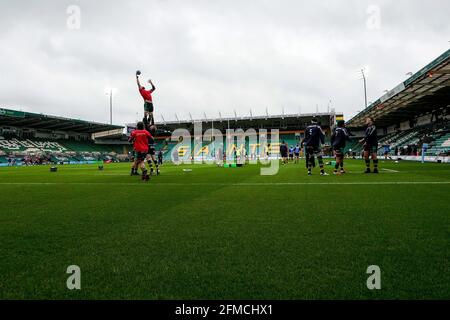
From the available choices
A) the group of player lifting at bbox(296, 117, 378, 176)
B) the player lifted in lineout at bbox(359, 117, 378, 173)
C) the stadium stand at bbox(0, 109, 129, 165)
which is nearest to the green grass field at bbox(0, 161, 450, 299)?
the group of player lifting at bbox(296, 117, 378, 176)

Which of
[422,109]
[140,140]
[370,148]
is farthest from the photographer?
[422,109]

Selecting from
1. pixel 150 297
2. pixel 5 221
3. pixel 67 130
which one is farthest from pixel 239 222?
pixel 67 130

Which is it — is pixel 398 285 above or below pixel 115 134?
below

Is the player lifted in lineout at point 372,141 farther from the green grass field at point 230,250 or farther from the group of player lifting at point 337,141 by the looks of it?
the green grass field at point 230,250

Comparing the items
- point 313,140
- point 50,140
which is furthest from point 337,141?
point 50,140

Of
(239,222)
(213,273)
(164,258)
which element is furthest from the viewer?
(239,222)

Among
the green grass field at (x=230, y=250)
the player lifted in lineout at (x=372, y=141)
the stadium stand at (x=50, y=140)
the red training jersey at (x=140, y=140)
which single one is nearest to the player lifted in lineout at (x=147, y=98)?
the red training jersey at (x=140, y=140)

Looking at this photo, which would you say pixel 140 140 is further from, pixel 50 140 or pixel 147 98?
pixel 50 140

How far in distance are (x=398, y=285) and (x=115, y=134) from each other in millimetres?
73431

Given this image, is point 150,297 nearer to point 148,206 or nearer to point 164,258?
point 164,258

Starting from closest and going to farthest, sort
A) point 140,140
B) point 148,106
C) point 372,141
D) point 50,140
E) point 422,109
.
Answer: point 140,140
point 372,141
point 148,106
point 422,109
point 50,140

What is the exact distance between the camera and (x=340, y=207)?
15.8 feet
